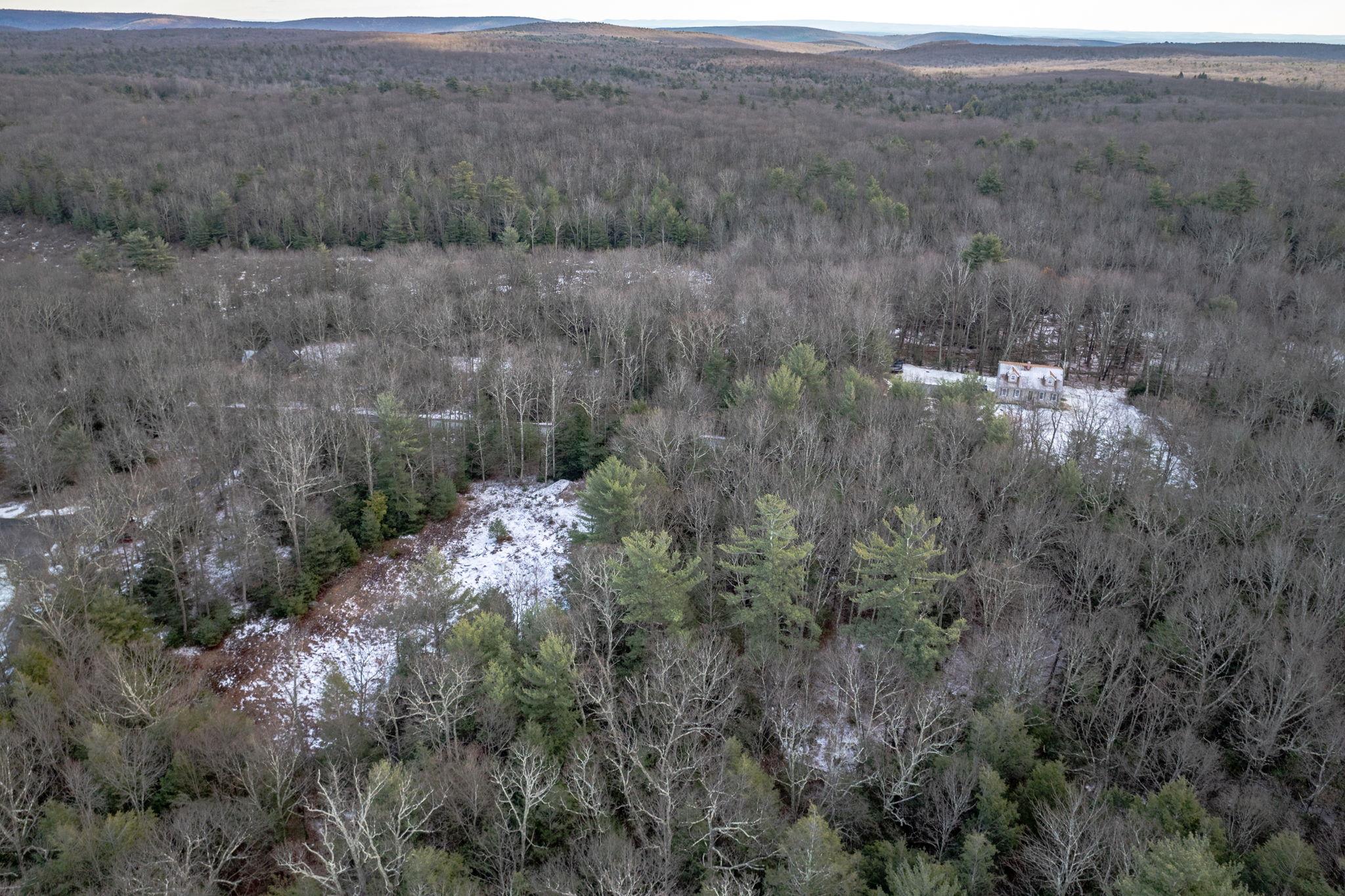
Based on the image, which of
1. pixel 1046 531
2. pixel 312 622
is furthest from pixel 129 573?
pixel 1046 531

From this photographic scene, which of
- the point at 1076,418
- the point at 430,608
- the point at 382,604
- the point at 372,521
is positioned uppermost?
the point at 1076,418

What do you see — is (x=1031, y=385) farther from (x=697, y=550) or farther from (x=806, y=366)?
(x=697, y=550)

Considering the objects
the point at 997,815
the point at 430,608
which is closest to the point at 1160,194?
the point at 997,815

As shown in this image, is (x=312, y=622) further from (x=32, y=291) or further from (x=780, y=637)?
(x=32, y=291)

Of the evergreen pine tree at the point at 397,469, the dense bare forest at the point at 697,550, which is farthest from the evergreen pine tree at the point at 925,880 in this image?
the evergreen pine tree at the point at 397,469

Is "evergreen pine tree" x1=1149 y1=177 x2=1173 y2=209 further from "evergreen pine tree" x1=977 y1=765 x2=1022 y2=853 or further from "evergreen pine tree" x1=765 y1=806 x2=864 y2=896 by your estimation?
"evergreen pine tree" x1=765 y1=806 x2=864 y2=896
